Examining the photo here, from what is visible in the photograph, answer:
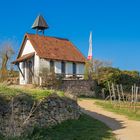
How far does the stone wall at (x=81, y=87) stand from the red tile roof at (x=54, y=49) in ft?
15.6

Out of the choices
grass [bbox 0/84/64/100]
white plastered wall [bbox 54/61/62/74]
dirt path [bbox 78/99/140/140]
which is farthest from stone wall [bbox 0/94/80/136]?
white plastered wall [bbox 54/61/62/74]

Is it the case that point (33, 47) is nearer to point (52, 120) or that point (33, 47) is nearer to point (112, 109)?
point (112, 109)

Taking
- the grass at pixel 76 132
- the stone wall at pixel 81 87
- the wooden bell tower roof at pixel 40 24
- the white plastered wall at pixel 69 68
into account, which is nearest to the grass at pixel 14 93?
the grass at pixel 76 132

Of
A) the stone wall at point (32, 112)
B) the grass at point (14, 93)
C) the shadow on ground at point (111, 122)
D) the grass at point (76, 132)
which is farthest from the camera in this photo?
the shadow on ground at point (111, 122)

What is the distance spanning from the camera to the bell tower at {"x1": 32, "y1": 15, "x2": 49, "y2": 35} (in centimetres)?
4681

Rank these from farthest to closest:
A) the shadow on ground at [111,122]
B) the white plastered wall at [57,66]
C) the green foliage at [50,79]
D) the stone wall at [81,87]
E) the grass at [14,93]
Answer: the white plastered wall at [57,66], the stone wall at [81,87], the green foliage at [50,79], the shadow on ground at [111,122], the grass at [14,93]

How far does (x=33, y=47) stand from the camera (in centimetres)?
4125

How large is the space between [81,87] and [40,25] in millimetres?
12735

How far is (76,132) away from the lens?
625 inches

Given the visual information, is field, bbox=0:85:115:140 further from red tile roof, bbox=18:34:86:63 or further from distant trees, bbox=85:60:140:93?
red tile roof, bbox=18:34:86:63

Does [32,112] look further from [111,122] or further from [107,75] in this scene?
[107,75]

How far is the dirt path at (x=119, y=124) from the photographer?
15.8m

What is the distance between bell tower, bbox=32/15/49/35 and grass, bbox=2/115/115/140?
29377 mm

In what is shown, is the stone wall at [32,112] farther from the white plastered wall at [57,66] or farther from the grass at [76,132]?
the white plastered wall at [57,66]
